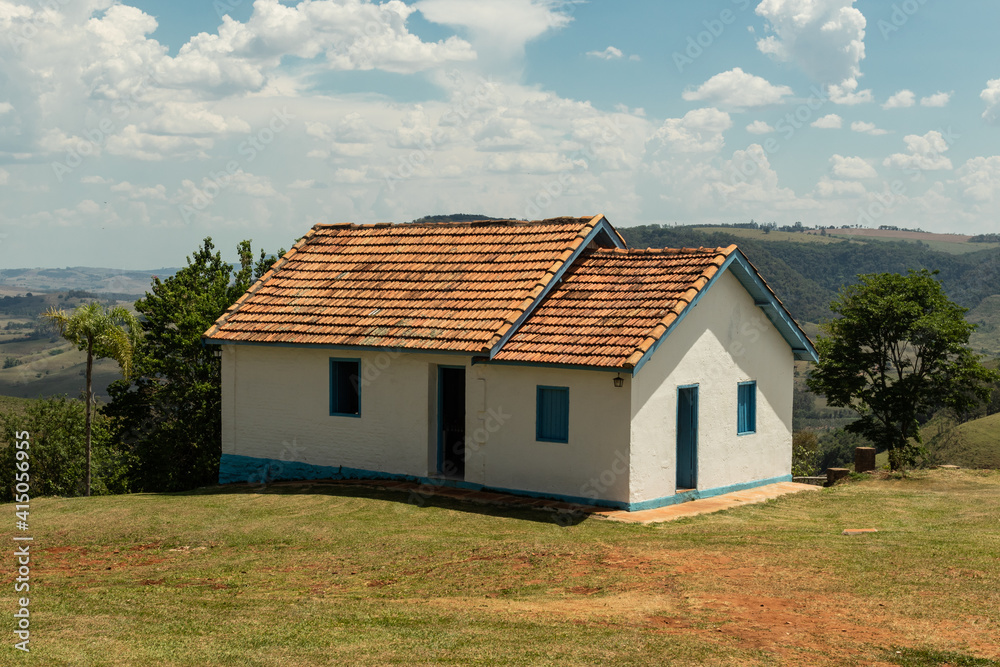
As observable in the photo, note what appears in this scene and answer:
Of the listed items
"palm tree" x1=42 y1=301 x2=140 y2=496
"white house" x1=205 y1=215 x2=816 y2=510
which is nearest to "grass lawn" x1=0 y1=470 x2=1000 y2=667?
"white house" x1=205 y1=215 x2=816 y2=510

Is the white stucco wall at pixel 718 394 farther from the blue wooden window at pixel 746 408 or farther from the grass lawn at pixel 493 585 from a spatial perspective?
the grass lawn at pixel 493 585

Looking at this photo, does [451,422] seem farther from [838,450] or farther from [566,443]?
[838,450]

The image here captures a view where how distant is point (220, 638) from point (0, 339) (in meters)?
210

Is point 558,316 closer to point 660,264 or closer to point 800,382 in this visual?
point 660,264

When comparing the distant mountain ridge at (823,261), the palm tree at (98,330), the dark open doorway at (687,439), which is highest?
the distant mountain ridge at (823,261)

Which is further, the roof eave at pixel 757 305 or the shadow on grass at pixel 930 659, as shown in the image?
the roof eave at pixel 757 305

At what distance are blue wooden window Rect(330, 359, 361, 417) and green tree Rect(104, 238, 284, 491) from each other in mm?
7581

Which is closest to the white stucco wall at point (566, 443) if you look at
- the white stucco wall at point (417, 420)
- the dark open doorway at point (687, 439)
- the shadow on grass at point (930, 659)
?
the white stucco wall at point (417, 420)

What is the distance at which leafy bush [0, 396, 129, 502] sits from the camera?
114 ft

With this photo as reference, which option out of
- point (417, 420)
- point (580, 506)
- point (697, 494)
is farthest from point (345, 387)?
point (697, 494)

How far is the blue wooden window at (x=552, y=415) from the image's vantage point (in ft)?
56.6

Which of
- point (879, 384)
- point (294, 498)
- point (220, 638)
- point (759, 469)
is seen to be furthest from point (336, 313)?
point (879, 384)

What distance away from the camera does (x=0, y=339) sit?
19525 centimetres

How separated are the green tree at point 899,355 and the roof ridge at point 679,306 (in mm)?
13316
